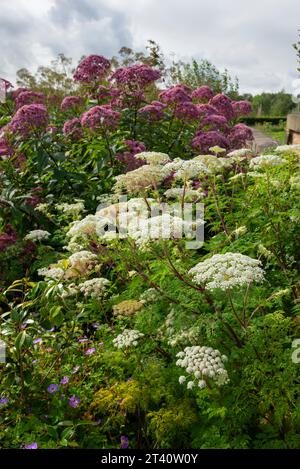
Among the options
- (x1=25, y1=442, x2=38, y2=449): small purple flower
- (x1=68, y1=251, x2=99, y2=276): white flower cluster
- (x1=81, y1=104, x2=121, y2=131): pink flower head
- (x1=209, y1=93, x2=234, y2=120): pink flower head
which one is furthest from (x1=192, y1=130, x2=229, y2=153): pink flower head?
(x1=25, y1=442, x2=38, y2=449): small purple flower

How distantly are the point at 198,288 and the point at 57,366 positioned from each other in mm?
1103

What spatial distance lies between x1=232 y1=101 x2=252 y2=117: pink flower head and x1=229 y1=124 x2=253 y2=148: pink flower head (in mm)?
856

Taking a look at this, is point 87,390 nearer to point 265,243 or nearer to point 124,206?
point 124,206

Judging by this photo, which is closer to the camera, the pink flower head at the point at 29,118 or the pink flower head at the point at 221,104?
the pink flower head at the point at 29,118

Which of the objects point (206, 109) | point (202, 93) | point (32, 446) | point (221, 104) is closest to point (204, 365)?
point (32, 446)

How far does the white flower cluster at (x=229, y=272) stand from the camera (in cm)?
197

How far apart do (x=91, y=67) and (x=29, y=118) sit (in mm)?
1093

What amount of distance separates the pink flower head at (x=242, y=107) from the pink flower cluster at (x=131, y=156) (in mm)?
2132

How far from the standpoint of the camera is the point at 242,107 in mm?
6363

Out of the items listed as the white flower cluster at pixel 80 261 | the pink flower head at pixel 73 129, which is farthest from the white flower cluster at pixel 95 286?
the pink flower head at pixel 73 129

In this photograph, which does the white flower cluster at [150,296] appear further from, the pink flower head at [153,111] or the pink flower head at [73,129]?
the pink flower head at [73,129]

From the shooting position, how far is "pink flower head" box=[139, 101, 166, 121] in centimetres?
508

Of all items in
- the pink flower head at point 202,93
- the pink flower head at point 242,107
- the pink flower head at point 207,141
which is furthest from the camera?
the pink flower head at point 242,107

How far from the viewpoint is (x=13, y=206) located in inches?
183
